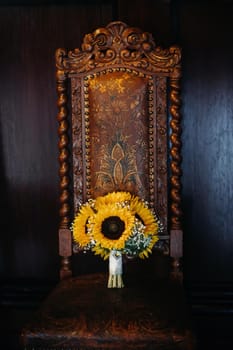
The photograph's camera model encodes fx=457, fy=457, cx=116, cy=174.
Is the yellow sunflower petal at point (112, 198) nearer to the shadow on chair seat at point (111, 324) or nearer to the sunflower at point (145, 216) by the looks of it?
the sunflower at point (145, 216)

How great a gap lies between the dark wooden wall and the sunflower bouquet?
57 centimetres

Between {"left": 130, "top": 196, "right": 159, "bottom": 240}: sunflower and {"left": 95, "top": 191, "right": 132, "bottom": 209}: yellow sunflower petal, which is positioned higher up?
{"left": 95, "top": 191, "right": 132, "bottom": 209}: yellow sunflower petal

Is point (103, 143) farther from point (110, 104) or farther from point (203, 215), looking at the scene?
point (203, 215)

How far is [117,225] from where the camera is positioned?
2016 millimetres

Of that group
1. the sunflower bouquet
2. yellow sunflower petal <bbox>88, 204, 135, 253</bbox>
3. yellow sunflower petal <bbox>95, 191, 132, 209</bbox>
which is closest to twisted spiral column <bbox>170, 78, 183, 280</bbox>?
the sunflower bouquet

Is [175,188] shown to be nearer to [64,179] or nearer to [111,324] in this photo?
[64,179]

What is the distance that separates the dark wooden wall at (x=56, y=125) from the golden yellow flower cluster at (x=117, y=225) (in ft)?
1.95

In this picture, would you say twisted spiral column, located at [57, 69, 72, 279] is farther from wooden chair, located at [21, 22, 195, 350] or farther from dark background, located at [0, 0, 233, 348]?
dark background, located at [0, 0, 233, 348]

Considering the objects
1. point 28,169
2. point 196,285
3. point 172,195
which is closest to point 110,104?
point 172,195

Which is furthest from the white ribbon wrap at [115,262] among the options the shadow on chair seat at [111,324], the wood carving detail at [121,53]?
the wood carving detail at [121,53]

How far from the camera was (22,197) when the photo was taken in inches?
112

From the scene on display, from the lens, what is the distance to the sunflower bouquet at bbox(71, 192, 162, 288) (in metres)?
2.01

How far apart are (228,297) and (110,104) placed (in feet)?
4.49

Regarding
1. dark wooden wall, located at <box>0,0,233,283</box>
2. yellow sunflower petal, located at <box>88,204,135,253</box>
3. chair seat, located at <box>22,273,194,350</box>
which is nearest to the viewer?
chair seat, located at <box>22,273,194,350</box>
